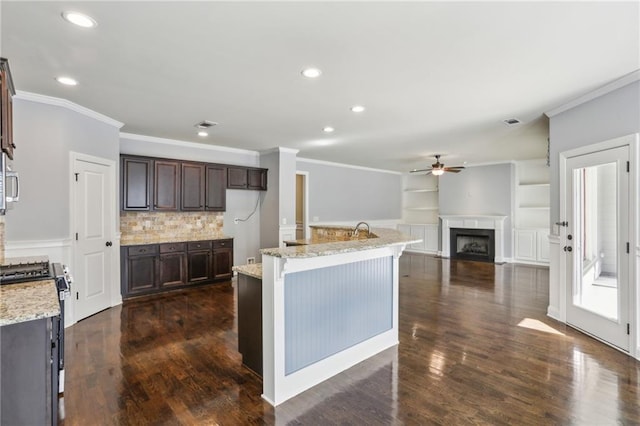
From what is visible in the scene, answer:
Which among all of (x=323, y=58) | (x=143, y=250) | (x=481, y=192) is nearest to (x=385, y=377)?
Answer: (x=323, y=58)

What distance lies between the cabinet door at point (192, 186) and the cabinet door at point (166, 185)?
12 centimetres

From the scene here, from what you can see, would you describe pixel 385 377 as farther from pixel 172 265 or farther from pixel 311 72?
pixel 172 265

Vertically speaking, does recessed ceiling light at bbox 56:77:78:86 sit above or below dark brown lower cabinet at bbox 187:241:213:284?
above

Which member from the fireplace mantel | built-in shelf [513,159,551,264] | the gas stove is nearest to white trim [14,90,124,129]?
the gas stove

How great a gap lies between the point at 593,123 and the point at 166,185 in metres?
5.78

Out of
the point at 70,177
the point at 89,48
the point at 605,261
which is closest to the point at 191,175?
the point at 70,177

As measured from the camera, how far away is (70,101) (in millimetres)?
3707

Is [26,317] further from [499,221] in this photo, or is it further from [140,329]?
→ [499,221]

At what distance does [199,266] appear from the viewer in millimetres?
5609

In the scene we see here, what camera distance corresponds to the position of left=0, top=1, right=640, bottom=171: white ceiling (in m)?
2.04

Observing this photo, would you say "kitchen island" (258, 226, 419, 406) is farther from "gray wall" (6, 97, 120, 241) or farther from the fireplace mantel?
the fireplace mantel

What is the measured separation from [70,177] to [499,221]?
344 inches

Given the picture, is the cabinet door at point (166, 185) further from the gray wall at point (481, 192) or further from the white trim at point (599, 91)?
the gray wall at point (481, 192)

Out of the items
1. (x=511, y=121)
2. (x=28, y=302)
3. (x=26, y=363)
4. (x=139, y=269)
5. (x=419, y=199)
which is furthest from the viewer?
(x=419, y=199)
